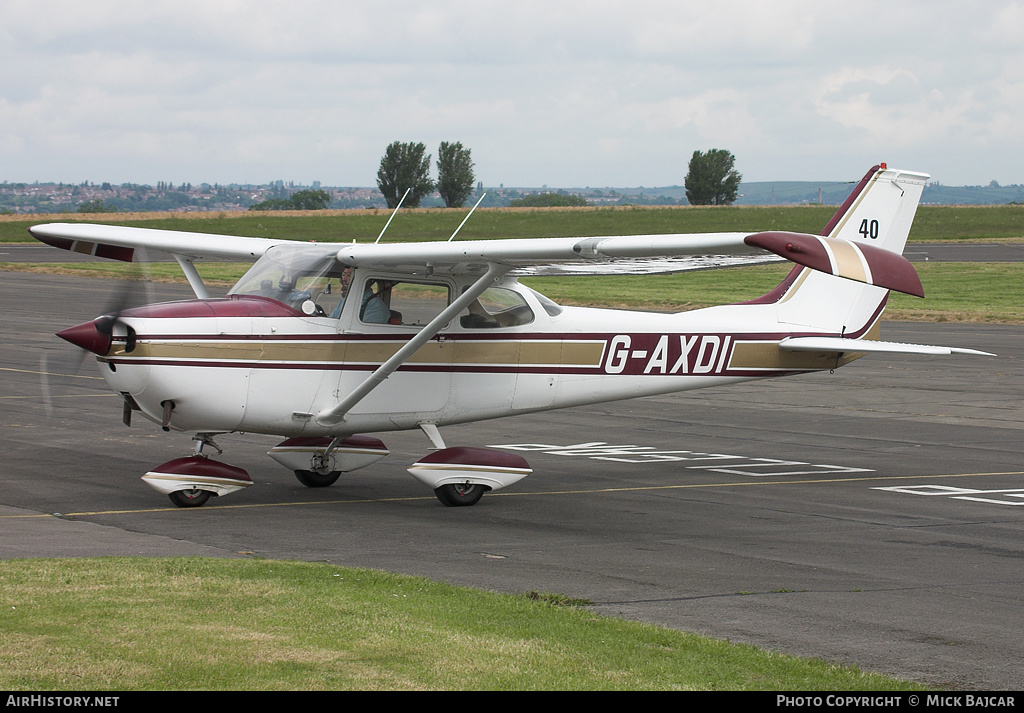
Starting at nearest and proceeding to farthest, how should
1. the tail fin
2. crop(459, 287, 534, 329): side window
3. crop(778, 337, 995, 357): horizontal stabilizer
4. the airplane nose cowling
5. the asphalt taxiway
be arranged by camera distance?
the asphalt taxiway
the airplane nose cowling
crop(459, 287, 534, 329): side window
crop(778, 337, 995, 357): horizontal stabilizer
the tail fin

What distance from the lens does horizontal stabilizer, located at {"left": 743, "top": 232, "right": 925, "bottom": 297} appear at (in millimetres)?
8383

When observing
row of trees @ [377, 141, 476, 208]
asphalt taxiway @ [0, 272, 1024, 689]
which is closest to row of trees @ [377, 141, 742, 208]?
row of trees @ [377, 141, 476, 208]

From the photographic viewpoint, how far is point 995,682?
6.01 metres

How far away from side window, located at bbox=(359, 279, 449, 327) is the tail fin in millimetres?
4614

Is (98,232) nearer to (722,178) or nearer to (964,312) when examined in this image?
(964,312)

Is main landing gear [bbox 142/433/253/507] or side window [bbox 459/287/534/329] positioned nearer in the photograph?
main landing gear [bbox 142/433/253/507]

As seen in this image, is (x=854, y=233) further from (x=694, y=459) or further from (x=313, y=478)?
(x=313, y=478)

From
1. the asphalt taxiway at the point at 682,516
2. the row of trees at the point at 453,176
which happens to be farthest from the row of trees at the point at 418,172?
the asphalt taxiway at the point at 682,516

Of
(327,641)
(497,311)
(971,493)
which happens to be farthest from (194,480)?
(971,493)

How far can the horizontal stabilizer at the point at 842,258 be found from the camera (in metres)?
8.38

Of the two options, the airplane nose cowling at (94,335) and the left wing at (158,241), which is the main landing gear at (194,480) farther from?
the left wing at (158,241)

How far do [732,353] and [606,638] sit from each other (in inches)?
296

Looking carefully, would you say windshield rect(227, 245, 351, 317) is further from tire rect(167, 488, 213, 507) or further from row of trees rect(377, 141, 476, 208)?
row of trees rect(377, 141, 476, 208)

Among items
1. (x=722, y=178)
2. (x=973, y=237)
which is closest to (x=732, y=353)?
(x=973, y=237)
